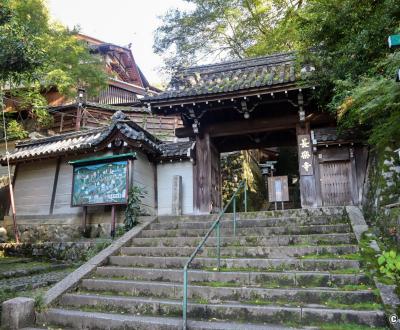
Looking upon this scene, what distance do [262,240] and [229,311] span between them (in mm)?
2397

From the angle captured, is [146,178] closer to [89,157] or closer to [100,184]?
[100,184]

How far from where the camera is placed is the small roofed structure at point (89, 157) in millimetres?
10891

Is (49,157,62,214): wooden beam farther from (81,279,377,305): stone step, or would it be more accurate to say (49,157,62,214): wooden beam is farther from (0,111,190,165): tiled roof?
(81,279,377,305): stone step

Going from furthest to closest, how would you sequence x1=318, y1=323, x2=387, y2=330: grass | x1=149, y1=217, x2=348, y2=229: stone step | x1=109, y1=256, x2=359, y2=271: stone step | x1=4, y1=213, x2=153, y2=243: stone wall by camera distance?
x1=4, y1=213, x2=153, y2=243: stone wall
x1=149, y1=217, x2=348, y2=229: stone step
x1=109, y1=256, x2=359, y2=271: stone step
x1=318, y1=323, x2=387, y2=330: grass

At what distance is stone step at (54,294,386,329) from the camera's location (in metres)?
4.29

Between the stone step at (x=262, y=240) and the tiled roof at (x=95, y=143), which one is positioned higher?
the tiled roof at (x=95, y=143)

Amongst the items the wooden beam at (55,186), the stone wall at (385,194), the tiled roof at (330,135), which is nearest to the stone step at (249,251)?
the stone wall at (385,194)

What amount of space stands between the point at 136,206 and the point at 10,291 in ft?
13.1

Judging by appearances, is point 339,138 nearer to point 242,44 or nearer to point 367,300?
point 367,300

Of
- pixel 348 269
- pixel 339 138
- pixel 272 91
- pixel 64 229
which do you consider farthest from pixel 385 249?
pixel 64 229

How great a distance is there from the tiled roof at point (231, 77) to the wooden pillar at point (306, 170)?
1.93 meters

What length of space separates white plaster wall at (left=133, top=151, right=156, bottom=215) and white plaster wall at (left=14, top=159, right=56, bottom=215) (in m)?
3.79

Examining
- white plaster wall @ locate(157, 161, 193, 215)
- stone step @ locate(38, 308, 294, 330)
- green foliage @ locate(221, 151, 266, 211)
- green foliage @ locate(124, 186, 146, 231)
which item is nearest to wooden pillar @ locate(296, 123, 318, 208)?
white plaster wall @ locate(157, 161, 193, 215)

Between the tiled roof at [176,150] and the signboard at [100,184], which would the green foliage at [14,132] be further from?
the tiled roof at [176,150]
